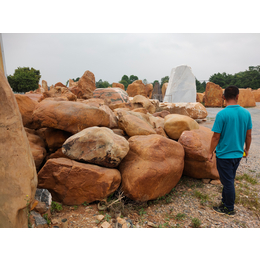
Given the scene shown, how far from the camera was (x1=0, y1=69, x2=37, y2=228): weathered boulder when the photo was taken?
1682 mm

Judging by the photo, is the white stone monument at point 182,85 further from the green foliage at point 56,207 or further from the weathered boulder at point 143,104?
the green foliage at point 56,207

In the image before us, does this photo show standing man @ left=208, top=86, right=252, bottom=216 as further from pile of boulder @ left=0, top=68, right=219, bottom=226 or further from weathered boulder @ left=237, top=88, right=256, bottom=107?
weathered boulder @ left=237, top=88, right=256, bottom=107

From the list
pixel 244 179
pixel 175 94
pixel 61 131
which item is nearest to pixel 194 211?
pixel 244 179

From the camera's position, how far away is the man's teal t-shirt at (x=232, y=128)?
2.33 meters

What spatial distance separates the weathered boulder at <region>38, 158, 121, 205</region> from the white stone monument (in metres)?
13.0

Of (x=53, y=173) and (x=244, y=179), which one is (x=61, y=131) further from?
(x=244, y=179)

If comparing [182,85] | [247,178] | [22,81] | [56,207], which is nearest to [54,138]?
[56,207]

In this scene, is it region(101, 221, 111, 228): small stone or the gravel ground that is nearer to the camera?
region(101, 221, 111, 228): small stone

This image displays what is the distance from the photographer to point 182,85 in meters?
14.6

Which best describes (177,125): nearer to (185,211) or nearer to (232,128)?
(232,128)

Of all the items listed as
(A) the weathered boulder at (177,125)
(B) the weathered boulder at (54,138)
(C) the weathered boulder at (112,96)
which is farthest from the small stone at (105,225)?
(C) the weathered boulder at (112,96)

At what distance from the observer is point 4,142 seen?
174cm

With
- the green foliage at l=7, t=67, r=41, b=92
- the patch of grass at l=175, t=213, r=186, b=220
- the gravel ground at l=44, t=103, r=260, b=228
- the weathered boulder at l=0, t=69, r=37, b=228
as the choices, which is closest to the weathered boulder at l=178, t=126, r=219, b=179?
the gravel ground at l=44, t=103, r=260, b=228

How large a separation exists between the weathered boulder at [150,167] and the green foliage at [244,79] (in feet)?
91.8
